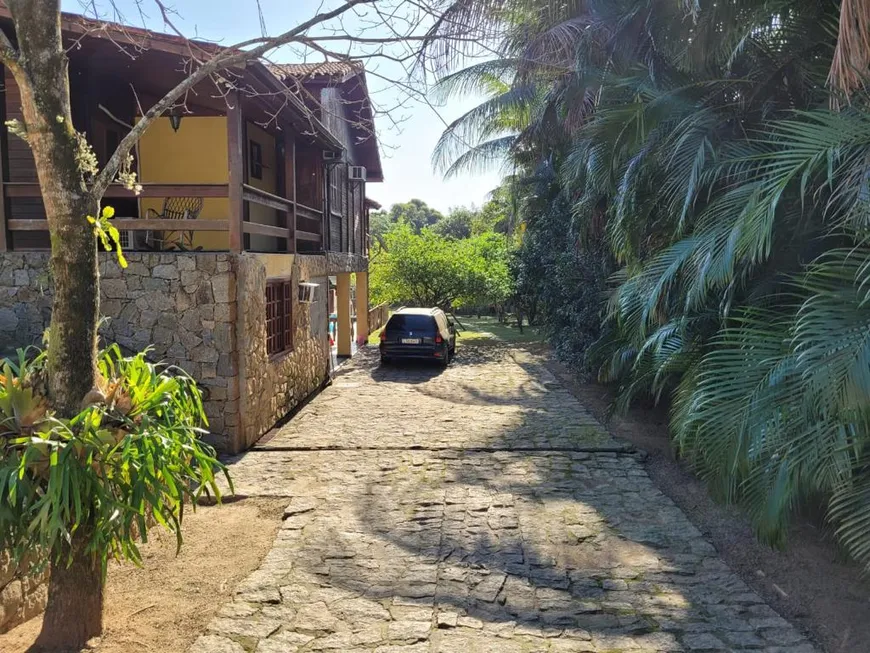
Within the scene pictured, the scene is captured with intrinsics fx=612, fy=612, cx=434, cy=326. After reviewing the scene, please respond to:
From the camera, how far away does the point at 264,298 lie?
31.0ft

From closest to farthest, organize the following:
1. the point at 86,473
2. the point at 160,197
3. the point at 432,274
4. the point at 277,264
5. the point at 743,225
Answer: the point at 86,473 < the point at 743,225 < the point at 160,197 < the point at 277,264 < the point at 432,274

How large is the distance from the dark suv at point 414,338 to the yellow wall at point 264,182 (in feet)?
13.9

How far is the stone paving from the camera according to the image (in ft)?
14.0

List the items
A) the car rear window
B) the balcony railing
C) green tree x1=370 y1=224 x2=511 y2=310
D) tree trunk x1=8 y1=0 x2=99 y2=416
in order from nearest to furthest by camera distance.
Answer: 1. tree trunk x1=8 y1=0 x2=99 y2=416
2. the balcony railing
3. the car rear window
4. green tree x1=370 y1=224 x2=511 y2=310

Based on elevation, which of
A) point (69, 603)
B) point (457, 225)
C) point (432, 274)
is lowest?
point (69, 603)

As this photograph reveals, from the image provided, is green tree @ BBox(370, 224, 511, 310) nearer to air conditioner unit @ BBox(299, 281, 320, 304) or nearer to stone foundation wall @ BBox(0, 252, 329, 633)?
air conditioner unit @ BBox(299, 281, 320, 304)

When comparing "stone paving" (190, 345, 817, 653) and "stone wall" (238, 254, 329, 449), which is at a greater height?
"stone wall" (238, 254, 329, 449)

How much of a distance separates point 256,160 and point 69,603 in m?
10.2

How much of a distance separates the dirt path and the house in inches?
96.2

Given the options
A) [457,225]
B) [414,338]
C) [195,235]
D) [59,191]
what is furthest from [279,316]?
[457,225]

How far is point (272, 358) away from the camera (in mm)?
9992

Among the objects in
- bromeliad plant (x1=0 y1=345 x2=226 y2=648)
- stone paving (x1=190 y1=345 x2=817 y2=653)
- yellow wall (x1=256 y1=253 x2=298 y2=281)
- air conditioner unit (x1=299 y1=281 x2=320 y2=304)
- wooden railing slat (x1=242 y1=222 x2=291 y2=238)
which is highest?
wooden railing slat (x1=242 y1=222 x2=291 y2=238)

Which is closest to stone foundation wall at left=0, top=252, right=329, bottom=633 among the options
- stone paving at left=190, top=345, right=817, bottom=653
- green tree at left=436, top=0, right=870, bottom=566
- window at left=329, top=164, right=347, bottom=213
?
stone paving at left=190, top=345, right=817, bottom=653

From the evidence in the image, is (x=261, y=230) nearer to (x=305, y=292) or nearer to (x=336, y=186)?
(x=305, y=292)
